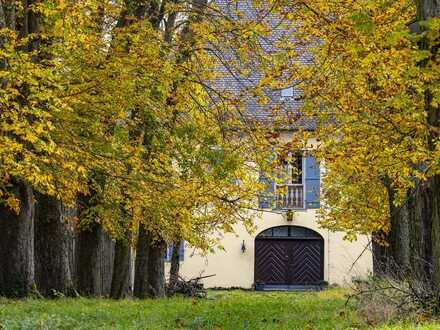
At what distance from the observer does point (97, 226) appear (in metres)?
20.1

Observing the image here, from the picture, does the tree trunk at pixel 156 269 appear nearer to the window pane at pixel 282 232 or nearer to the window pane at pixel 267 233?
the window pane at pixel 267 233

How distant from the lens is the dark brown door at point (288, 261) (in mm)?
38594

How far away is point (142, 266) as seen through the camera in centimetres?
2173

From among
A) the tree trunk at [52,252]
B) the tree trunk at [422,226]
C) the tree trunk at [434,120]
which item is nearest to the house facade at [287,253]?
the tree trunk at [52,252]

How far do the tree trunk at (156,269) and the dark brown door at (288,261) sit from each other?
→ 1615cm

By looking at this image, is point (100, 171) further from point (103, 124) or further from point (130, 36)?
point (130, 36)

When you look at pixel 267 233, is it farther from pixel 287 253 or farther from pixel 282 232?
pixel 287 253

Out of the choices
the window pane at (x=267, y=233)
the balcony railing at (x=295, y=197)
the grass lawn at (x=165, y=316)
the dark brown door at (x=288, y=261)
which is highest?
the balcony railing at (x=295, y=197)

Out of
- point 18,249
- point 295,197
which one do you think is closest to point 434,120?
point 18,249

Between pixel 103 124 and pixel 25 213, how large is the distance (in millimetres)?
2517

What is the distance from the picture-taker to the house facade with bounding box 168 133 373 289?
38.1m

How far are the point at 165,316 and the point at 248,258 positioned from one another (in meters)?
24.6

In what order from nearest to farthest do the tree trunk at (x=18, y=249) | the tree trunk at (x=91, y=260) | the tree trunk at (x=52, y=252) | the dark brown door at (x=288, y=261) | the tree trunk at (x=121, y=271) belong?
the tree trunk at (x=18, y=249) → the tree trunk at (x=52, y=252) → the tree trunk at (x=121, y=271) → the tree trunk at (x=91, y=260) → the dark brown door at (x=288, y=261)

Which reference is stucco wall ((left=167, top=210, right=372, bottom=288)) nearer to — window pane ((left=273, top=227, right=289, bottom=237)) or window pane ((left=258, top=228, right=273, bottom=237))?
window pane ((left=258, top=228, right=273, bottom=237))
